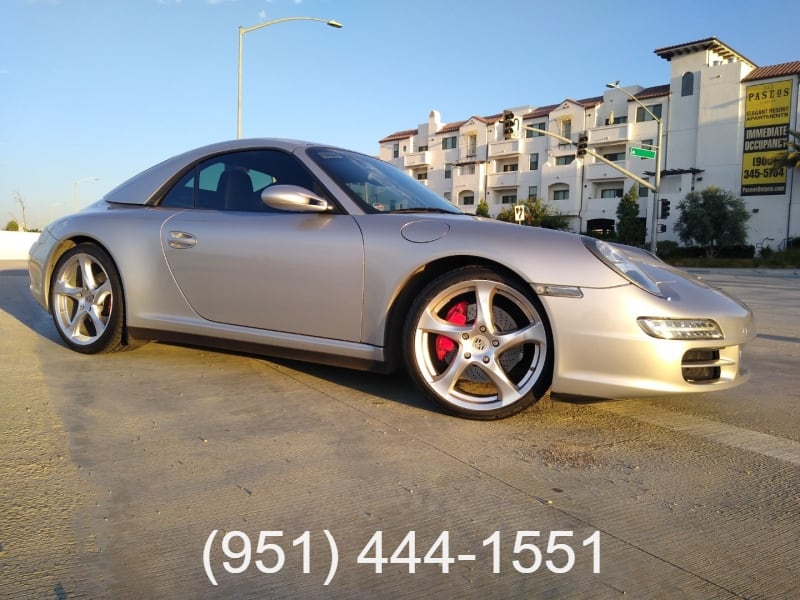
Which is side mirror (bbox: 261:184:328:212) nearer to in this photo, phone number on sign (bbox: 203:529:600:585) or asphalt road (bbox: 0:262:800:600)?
asphalt road (bbox: 0:262:800:600)

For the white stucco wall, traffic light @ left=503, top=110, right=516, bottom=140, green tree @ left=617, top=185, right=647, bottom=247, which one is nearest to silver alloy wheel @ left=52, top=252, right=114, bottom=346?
traffic light @ left=503, top=110, right=516, bottom=140

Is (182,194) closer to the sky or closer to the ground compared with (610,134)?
closer to the ground

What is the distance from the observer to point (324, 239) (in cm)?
304

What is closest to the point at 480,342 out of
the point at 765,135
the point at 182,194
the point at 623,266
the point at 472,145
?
the point at 623,266

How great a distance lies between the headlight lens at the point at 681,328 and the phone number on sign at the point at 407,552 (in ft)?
3.48

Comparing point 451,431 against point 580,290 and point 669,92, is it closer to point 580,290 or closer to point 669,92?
point 580,290

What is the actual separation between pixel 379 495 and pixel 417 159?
206 feet

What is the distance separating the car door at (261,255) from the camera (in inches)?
118

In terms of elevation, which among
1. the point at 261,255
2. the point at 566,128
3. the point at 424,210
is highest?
the point at 566,128

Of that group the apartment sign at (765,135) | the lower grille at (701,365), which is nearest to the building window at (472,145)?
the apartment sign at (765,135)

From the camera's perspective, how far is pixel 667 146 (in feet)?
150

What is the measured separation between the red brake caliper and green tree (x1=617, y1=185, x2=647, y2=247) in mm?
43753

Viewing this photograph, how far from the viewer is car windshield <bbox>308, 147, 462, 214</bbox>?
10.7ft

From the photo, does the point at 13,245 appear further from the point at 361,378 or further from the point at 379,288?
the point at 379,288
